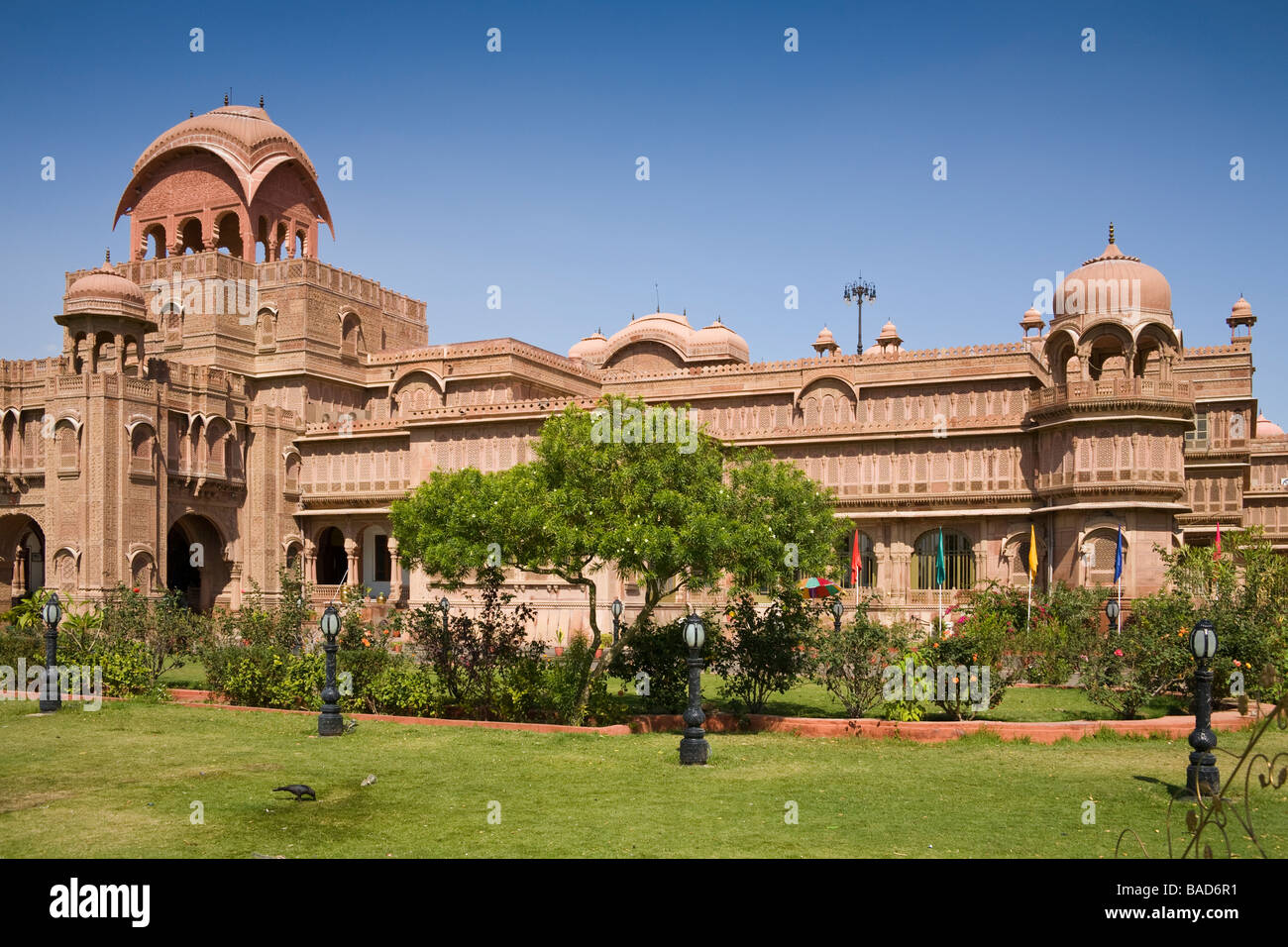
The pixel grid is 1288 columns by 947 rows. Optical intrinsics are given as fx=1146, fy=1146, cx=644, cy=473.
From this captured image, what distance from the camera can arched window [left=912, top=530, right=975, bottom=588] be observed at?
3825cm

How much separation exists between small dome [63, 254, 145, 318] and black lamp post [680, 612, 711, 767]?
3143 cm

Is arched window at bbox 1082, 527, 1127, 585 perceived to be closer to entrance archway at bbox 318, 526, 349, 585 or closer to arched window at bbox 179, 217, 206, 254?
entrance archway at bbox 318, 526, 349, 585

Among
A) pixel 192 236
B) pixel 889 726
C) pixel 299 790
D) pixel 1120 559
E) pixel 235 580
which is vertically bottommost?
pixel 889 726

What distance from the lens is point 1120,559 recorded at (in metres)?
31.6

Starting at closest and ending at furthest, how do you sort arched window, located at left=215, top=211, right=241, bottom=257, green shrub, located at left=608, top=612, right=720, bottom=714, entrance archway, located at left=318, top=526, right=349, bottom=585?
green shrub, located at left=608, top=612, right=720, bottom=714 < entrance archway, located at left=318, top=526, right=349, bottom=585 < arched window, located at left=215, top=211, right=241, bottom=257

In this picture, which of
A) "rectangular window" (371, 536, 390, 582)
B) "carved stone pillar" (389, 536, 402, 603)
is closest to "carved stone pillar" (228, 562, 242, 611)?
"rectangular window" (371, 536, 390, 582)

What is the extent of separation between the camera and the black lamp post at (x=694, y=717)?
46.7ft

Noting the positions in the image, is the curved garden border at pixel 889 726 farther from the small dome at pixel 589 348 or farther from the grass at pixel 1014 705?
the small dome at pixel 589 348

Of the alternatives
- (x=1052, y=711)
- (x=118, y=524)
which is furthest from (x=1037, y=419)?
(x=118, y=524)

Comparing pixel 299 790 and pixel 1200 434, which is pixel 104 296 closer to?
pixel 299 790

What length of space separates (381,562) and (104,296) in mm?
15522

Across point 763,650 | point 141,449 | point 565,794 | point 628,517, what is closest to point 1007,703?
point 763,650

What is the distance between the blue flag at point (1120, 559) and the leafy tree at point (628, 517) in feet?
51.2
